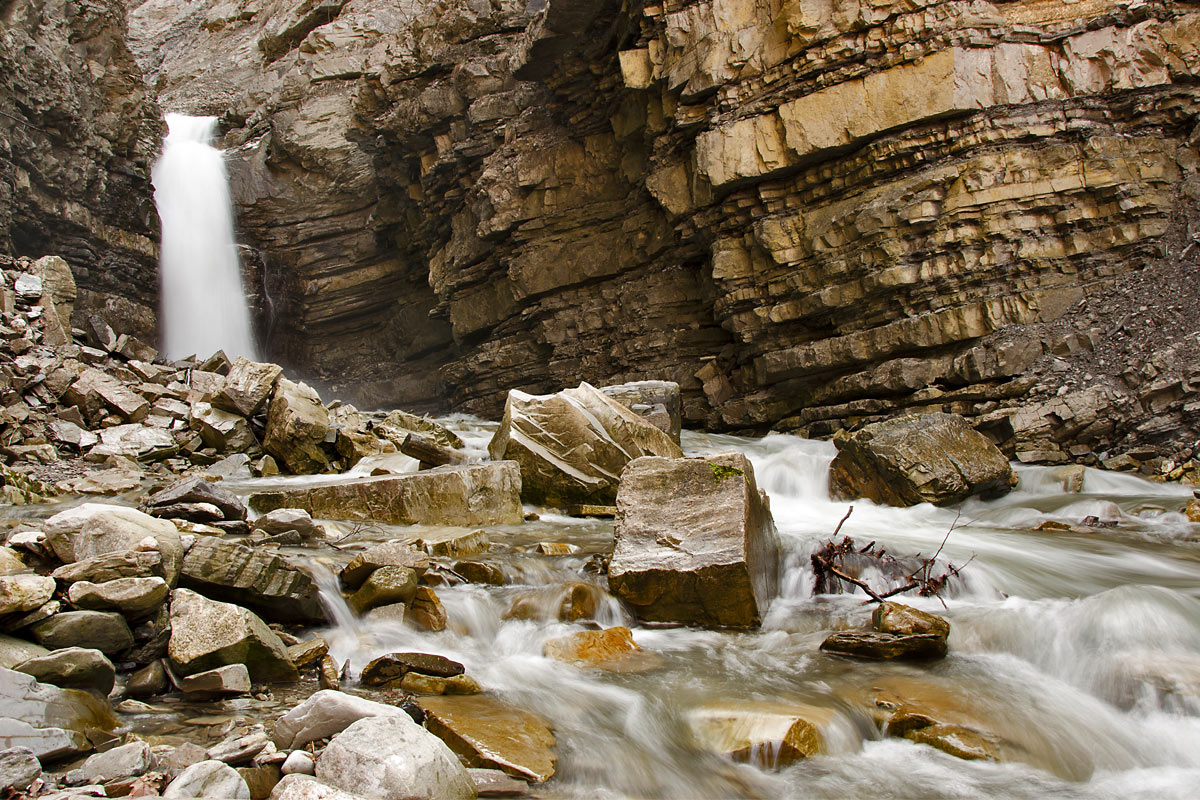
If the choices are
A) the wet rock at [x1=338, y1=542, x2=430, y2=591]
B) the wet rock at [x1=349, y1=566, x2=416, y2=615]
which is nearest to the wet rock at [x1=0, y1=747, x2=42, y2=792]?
the wet rock at [x1=349, y1=566, x2=416, y2=615]

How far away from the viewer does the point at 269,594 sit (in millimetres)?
4125

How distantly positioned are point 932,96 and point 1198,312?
16.5 ft

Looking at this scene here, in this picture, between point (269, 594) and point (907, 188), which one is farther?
point (907, 188)

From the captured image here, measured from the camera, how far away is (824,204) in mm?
12906

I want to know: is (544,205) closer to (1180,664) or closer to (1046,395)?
(1046,395)

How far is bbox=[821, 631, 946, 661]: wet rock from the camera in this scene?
423 centimetres

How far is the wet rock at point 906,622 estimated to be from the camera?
4.36 m

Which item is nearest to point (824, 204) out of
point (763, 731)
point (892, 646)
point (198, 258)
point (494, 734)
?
point (892, 646)

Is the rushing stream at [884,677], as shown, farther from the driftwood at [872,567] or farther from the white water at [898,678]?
the driftwood at [872,567]

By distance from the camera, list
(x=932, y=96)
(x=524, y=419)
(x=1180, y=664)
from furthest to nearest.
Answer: (x=932, y=96)
(x=524, y=419)
(x=1180, y=664)

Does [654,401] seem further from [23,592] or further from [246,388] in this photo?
[23,592]

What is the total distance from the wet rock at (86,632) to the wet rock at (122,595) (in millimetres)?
59

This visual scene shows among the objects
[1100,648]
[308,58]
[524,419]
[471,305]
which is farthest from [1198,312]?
[308,58]

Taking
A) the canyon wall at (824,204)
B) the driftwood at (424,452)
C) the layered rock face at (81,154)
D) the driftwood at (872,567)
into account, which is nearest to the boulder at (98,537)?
the driftwood at (872,567)
